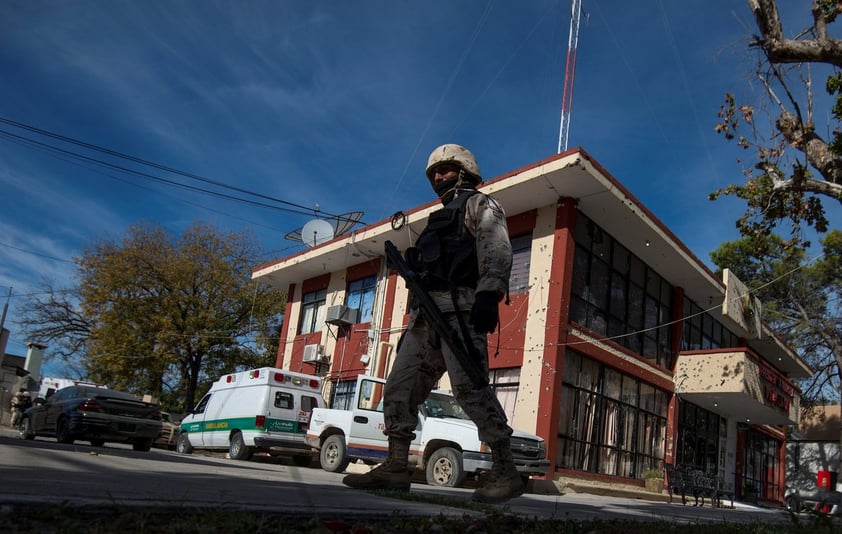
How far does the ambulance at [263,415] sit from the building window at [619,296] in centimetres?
664

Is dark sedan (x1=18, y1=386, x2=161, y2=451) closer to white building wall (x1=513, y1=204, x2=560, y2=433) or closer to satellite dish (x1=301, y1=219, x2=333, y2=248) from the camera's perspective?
white building wall (x1=513, y1=204, x2=560, y2=433)

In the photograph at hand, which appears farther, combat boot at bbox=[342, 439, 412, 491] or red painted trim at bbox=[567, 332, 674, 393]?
red painted trim at bbox=[567, 332, 674, 393]

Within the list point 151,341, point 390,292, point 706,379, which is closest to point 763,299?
point 706,379

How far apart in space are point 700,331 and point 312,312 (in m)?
13.7

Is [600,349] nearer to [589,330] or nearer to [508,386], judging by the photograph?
[589,330]

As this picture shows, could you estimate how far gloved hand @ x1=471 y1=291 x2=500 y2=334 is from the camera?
4.17 metres

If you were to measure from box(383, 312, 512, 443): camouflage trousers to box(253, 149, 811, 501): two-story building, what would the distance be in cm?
1034

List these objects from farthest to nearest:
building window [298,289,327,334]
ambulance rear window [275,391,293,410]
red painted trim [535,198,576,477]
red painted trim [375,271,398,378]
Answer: building window [298,289,327,334] < red painted trim [375,271,398,378] < ambulance rear window [275,391,293,410] < red painted trim [535,198,576,477]

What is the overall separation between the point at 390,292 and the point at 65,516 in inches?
752

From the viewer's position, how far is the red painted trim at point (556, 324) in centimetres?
1473

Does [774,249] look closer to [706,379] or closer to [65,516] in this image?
[706,379]

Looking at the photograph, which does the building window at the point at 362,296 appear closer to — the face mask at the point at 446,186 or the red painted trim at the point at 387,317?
the red painted trim at the point at 387,317

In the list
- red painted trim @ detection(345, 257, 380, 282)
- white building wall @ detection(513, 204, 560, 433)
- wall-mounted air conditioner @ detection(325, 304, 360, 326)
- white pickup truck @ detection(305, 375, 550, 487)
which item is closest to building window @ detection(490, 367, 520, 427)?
white building wall @ detection(513, 204, 560, 433)

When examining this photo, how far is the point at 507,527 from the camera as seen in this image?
116 inches
